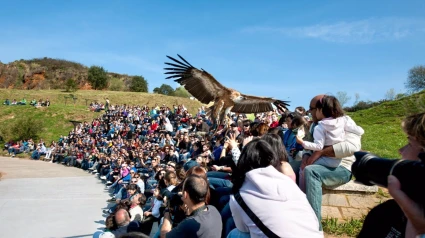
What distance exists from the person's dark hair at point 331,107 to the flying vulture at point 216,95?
4.76m

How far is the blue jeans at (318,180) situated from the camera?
11.2 feet

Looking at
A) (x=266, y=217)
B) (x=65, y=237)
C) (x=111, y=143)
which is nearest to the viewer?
(x=266, y=217)

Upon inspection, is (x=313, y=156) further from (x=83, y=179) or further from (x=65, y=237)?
(x=83, y=179)

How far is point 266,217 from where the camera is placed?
1.75 metres

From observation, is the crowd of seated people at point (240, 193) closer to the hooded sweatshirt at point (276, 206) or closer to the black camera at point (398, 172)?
the hooded sweatshirt at point (276, 206)

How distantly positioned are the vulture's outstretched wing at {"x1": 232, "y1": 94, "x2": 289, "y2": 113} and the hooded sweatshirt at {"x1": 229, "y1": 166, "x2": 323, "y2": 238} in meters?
6.56

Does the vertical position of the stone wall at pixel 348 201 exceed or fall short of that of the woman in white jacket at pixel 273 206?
it falls short

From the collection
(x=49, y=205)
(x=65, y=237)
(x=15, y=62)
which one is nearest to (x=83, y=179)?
(x=49, y=205)

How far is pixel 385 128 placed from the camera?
44.8 feet

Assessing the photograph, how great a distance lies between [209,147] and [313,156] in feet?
16.4

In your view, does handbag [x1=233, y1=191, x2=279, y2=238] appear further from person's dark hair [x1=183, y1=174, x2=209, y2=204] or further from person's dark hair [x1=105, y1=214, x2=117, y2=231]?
person's dark hair [x1=105, y1=214, x2=117, y2=231]

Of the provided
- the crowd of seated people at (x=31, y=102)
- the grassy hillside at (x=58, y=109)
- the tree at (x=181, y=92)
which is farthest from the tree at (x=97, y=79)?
the crowd of seated people at (x=31, y=102)

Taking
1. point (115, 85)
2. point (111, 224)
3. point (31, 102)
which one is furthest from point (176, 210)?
point (115, 85)

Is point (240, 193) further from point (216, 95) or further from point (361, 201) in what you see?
point (216, 95)
